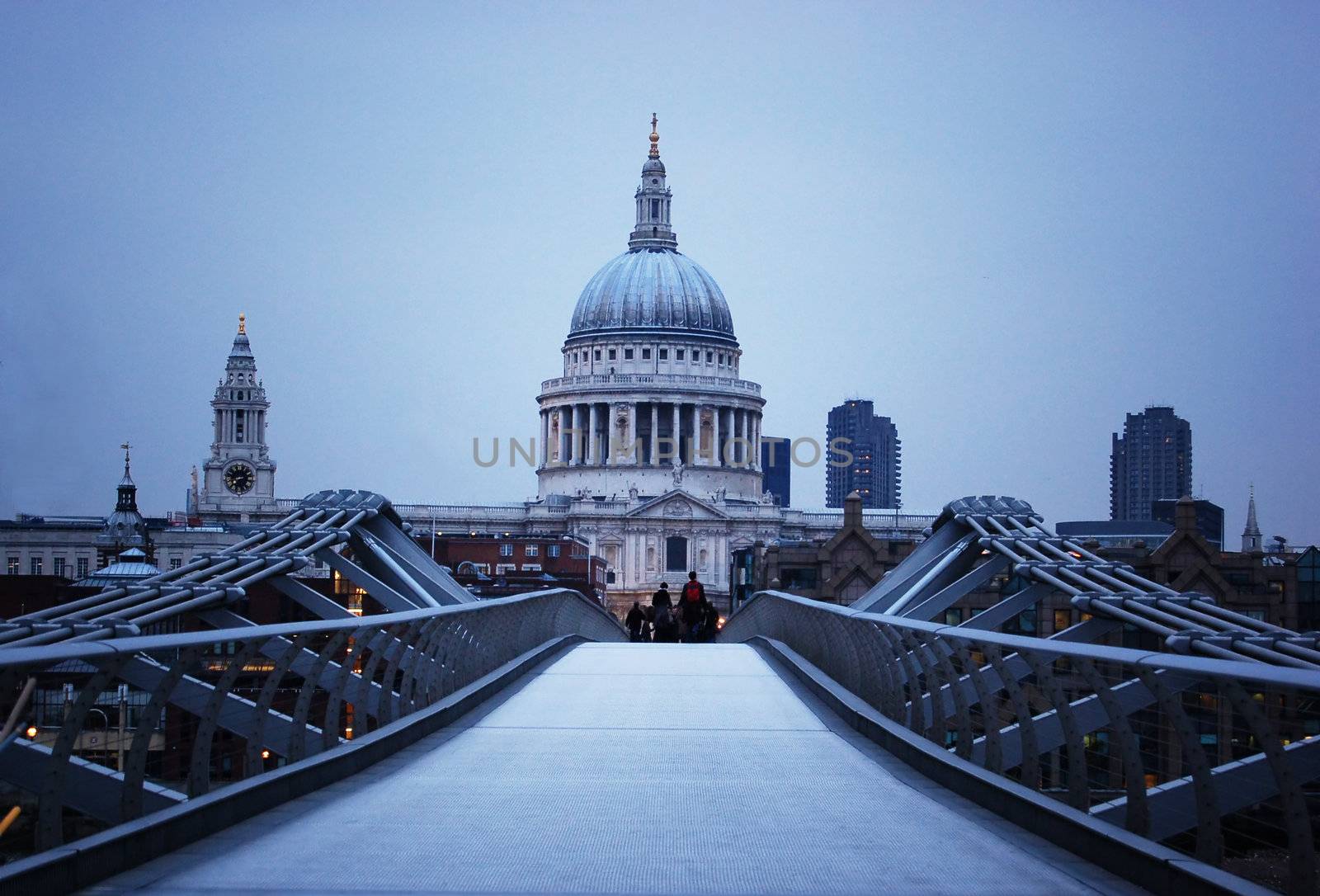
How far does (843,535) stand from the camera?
9956 centimetres

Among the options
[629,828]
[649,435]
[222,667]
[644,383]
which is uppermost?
[644,383]

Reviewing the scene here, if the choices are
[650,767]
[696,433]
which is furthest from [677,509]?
[650,767]

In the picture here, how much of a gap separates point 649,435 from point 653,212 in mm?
25955

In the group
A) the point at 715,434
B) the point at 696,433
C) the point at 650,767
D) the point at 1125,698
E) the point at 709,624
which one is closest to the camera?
the point at 1125,698

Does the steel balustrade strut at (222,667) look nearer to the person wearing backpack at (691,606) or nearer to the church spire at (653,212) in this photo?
the person wearing backpack at (691,606)

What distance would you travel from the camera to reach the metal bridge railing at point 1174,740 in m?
8.06

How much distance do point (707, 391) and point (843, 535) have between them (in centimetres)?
7881

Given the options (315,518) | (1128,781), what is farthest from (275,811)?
Answer: (315,518)

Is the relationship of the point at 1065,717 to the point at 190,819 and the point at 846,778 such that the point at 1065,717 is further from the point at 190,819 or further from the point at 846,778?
the point at 190,819

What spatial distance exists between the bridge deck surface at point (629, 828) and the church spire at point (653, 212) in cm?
17729

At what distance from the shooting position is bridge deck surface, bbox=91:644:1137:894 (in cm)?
967

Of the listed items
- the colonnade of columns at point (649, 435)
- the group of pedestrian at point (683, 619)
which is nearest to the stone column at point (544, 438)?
the colonnade of columns at point (649, 435)

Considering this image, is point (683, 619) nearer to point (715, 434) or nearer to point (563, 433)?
point (715, 434)

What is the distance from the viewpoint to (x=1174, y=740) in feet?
31.3
